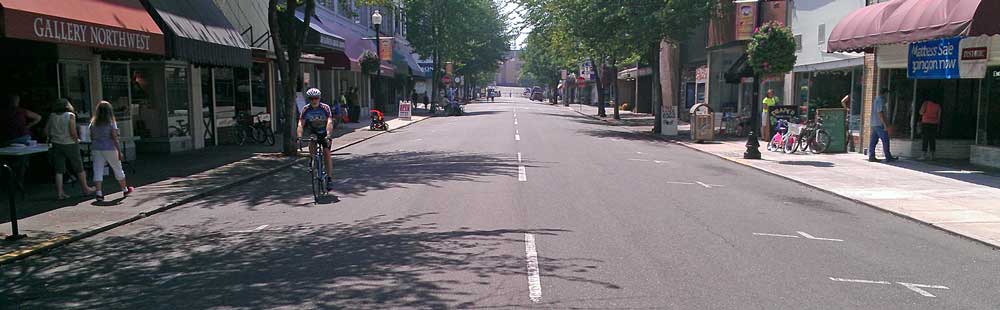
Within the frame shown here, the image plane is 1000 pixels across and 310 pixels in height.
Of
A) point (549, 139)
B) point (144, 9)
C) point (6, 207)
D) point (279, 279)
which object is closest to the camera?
point (279, 279)

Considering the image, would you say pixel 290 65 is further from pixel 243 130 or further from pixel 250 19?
pixel 250 19

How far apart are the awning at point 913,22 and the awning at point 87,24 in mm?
14600

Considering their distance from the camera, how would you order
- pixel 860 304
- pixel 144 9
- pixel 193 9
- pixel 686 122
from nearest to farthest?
pixel 860 304 < pixel 144 9 < pixel 193 9 < pixel 686 122

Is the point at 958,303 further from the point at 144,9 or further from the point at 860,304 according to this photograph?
the point at 144,9

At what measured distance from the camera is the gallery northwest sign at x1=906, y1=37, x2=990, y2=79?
14.7 metres

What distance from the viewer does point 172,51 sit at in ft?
49.4

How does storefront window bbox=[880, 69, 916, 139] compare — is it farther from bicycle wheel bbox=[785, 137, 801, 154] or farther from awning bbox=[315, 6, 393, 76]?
awning bbox=[315, 6, 393, 76]

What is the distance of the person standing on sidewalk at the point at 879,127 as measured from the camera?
16.7m

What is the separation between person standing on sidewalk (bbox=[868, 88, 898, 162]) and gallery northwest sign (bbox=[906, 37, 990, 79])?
32.4 inches

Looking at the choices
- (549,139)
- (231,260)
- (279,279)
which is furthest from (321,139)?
(549,139)

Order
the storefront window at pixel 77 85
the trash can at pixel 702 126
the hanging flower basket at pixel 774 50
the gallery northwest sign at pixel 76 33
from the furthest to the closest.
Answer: the trash can at pixel 702 126
the hanging flower basket at pixel 774 50
the storefront window at pixel 77 85
the gallery northwest sign at pixel 76 33

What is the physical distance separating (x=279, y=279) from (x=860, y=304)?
4881 millimetres

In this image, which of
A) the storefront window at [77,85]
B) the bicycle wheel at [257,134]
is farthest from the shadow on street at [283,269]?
the bicycle wheel at [257,134]

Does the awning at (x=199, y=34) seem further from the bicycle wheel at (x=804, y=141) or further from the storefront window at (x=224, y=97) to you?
the bicycle wheel at (x=804, y=141)
